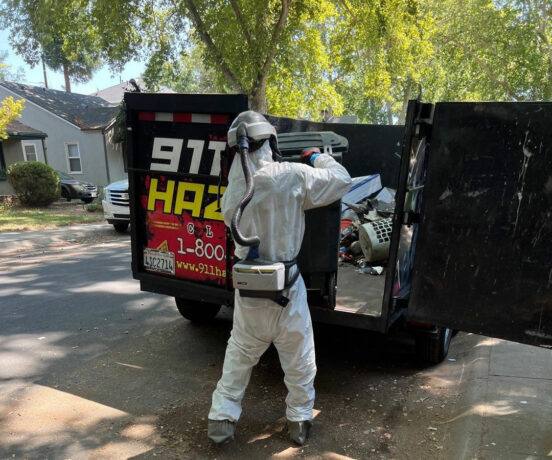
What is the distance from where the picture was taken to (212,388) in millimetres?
3766

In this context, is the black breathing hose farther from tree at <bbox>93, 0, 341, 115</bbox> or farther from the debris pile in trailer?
tree at <bbox>93, 0, 341, 115</bbox>

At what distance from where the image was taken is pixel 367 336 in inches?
189

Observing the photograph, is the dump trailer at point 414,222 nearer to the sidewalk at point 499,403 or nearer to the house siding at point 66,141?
the sidewalk at point 499,403

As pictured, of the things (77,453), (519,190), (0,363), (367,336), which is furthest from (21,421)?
(519,190)

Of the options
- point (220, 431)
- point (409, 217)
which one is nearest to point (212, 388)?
point (220, 431)

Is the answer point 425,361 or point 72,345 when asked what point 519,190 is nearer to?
point 425,361

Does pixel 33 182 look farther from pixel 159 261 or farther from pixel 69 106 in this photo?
pixel 159 261

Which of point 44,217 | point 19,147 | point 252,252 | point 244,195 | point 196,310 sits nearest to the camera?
point 244,195

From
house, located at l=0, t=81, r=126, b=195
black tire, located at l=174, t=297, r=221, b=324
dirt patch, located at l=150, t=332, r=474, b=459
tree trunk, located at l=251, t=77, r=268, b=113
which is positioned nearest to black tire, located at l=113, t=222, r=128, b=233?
tree trunk, located at l=251, t=77, r=268, b=113

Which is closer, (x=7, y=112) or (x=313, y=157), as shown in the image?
(x=313, y=157)

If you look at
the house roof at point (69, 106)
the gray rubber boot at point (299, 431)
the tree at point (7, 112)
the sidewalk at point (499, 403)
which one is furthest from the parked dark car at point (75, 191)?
the gray rubber boot at point (299, 431)

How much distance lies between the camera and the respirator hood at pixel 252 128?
115 inches

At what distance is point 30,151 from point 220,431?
23548mm

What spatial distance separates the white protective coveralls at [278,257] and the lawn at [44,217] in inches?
441
